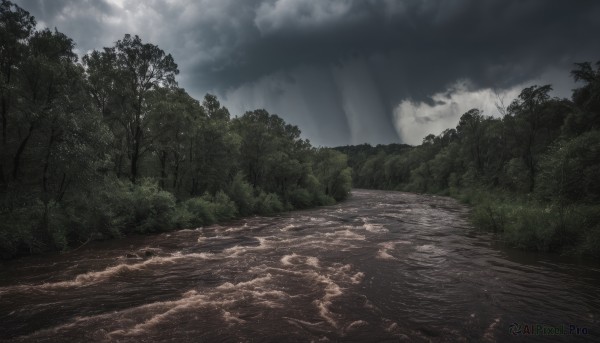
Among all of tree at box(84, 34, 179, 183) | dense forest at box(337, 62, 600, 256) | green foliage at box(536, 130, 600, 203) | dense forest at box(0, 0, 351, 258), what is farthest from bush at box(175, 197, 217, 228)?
green foliage at box(536, 130, 600, 203)

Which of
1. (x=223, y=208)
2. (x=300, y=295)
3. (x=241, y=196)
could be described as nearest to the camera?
(x=300, y=295)

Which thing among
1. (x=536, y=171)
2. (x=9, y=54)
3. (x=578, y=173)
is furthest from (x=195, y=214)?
(x=536, y=171)

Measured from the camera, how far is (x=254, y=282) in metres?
12.0

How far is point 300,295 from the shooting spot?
10602 millimetres

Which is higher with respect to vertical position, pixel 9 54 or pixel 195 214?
pixel 9 54

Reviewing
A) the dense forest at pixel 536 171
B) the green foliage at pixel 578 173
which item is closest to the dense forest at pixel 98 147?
the dense forest at pixel 536 171

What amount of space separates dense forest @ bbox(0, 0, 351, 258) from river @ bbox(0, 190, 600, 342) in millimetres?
2623

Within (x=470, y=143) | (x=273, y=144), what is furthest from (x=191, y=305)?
(x=470, y=143)

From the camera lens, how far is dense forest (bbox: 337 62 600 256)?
1605 centimetres

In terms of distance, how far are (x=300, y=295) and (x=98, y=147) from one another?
589 inches

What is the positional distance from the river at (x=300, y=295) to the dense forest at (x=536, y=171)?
73.5 inches

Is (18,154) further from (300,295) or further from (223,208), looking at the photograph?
(300,295)

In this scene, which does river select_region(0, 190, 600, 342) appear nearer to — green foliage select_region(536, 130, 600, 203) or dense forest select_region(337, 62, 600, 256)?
dense forest select_region(337, 62, 600, 256)

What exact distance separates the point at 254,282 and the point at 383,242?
1016 cm
